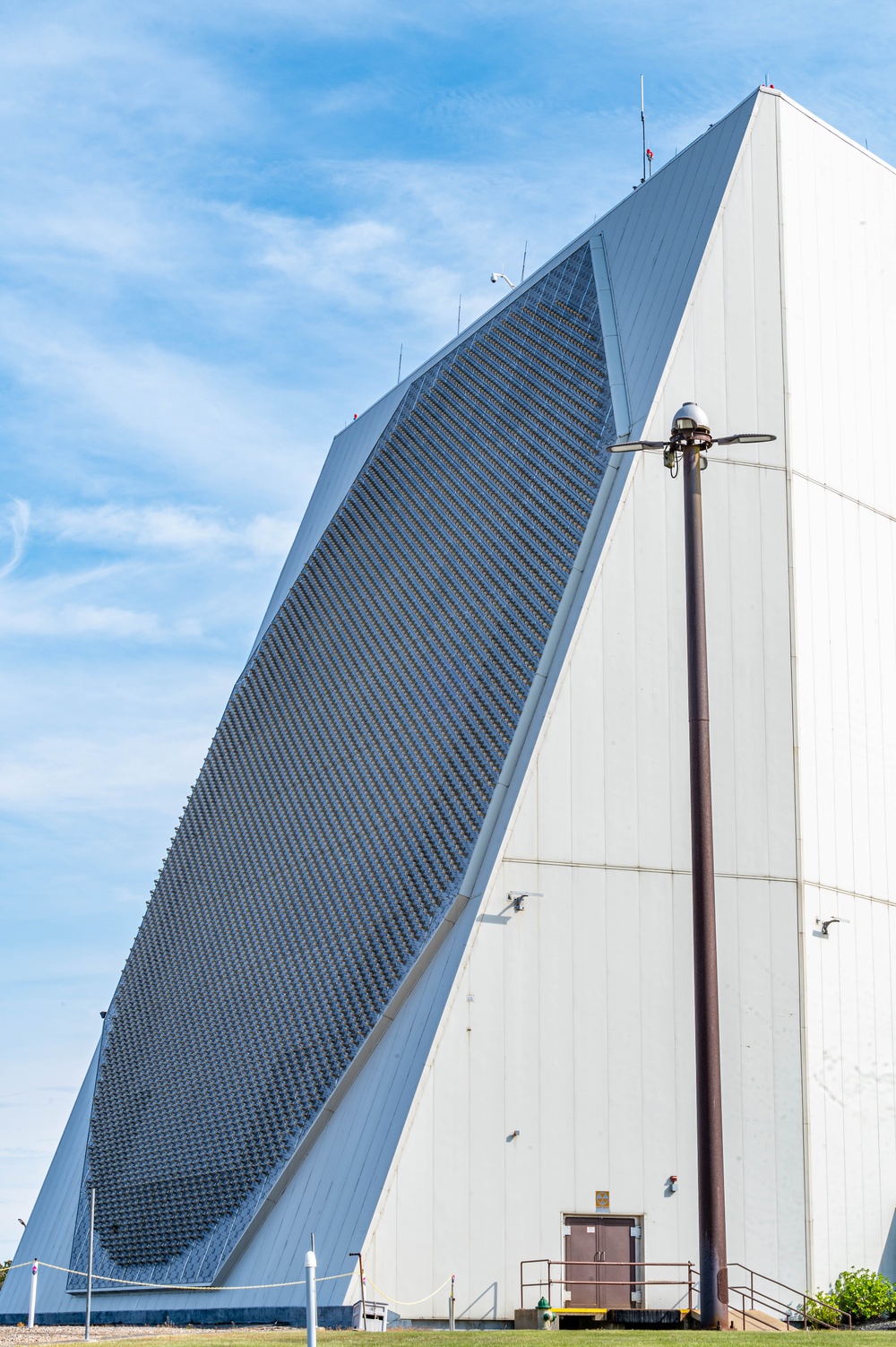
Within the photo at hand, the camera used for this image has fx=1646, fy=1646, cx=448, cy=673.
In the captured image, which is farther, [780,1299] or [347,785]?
[347,785]

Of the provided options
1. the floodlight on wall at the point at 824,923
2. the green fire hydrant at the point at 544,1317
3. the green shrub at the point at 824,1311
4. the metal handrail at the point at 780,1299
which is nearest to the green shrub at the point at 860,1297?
the green shrub at the point at 824,1311

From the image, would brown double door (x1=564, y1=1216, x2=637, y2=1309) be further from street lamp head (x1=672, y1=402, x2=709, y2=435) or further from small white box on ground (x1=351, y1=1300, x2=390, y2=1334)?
street lamp head (x1=672, y1=402, x2=709, y2=435)

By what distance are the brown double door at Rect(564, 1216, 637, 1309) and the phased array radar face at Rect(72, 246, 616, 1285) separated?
4.01 meters

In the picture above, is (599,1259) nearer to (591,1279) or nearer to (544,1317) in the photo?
(591,1279)

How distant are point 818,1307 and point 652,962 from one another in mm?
4432

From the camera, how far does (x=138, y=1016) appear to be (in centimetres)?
2994

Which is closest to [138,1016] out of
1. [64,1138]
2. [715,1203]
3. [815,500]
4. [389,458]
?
[64,1138]

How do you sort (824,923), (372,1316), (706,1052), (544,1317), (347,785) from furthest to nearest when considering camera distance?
1. (347,785)
2. (824,923)
3. (544,1317)
4. (372,1316)
5. (706,1052)

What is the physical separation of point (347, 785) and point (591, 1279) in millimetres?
8652

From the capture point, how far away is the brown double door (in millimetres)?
18875

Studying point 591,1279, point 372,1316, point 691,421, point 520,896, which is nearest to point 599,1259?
point 591,1279

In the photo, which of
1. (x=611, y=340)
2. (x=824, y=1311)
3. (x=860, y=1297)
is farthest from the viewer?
(x=611, y=340)

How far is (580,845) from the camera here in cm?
2039

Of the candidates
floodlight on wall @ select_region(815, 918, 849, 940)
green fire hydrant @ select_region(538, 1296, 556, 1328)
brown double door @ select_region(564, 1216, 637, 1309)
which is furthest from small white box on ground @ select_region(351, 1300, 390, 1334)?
floodlight on wall @ select_region(815, 918, 849, 940)
